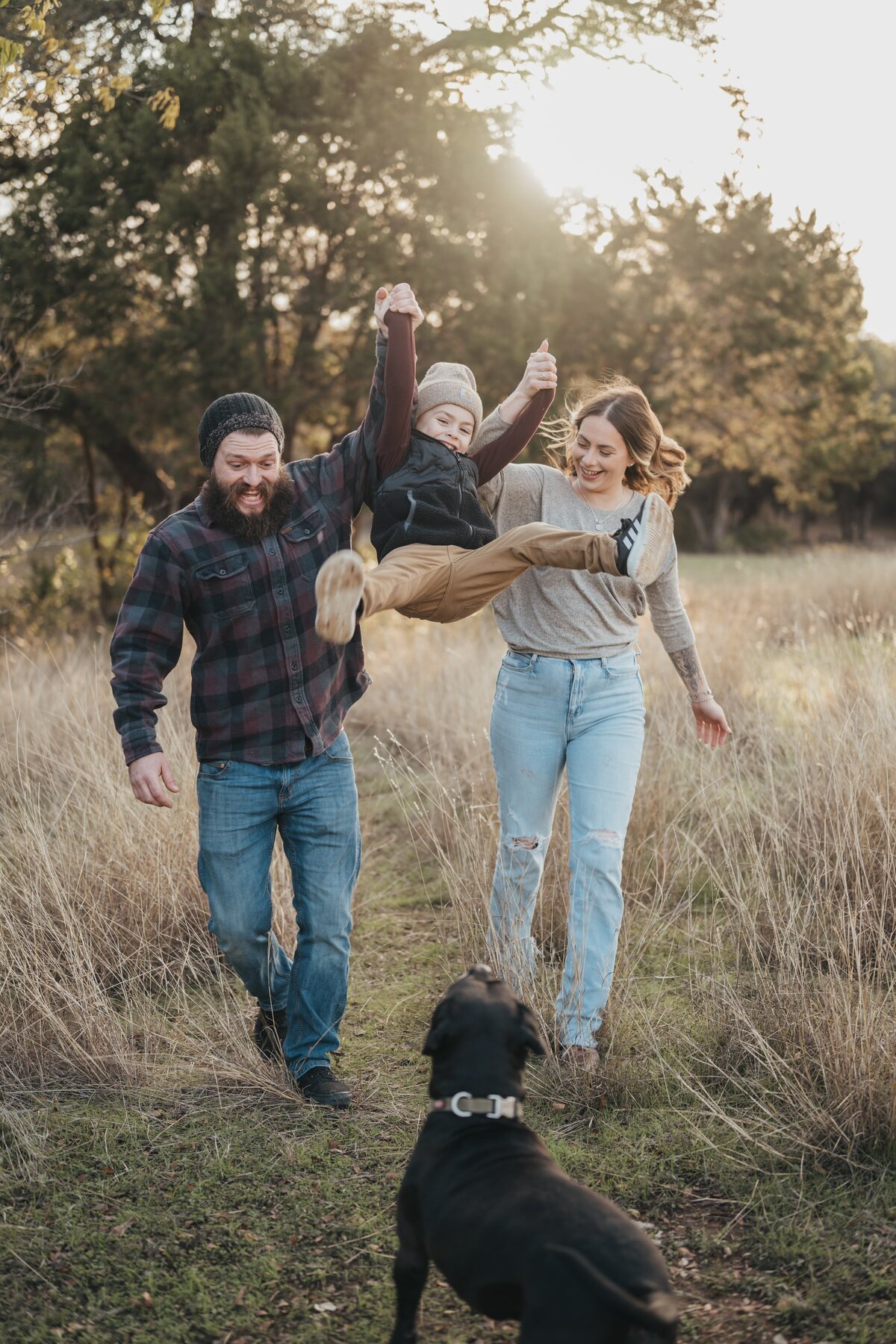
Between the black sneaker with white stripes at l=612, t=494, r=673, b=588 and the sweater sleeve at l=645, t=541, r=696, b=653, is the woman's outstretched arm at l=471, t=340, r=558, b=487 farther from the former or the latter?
the sweater sleeve at l=645, t=541, r=696, b=653

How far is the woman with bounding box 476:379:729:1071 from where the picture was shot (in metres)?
3.57

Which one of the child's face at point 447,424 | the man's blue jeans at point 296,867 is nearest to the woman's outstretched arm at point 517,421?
the child's face at point 447,424

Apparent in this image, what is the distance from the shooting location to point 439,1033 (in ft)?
7.52

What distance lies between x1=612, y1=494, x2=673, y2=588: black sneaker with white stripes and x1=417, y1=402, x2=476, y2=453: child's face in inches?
23.9

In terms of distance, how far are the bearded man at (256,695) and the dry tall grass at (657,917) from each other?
1.62ft

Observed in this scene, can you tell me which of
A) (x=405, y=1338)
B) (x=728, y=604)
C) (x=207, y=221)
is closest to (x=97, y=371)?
(x=207, y=221)

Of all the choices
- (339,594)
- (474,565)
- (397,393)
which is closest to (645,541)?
(474,565)

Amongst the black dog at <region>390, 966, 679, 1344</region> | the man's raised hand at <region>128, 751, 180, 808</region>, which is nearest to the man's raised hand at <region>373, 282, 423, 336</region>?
the man's raised hand at <region>128, 751, 180, 808</region>

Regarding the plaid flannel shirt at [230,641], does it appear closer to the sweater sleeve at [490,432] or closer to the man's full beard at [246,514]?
the man's full beard at [246,514]

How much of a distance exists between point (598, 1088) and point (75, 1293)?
62.6 inches

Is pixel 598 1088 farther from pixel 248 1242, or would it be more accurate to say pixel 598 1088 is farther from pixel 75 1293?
pixel 75 1293

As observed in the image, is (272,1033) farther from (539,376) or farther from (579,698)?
(539,376)


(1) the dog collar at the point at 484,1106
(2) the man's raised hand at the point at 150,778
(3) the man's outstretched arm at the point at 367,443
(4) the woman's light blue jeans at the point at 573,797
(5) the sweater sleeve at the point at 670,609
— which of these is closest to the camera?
(1) the dog collar at the point at 484,1106

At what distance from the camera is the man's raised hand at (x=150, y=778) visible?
323 cm
